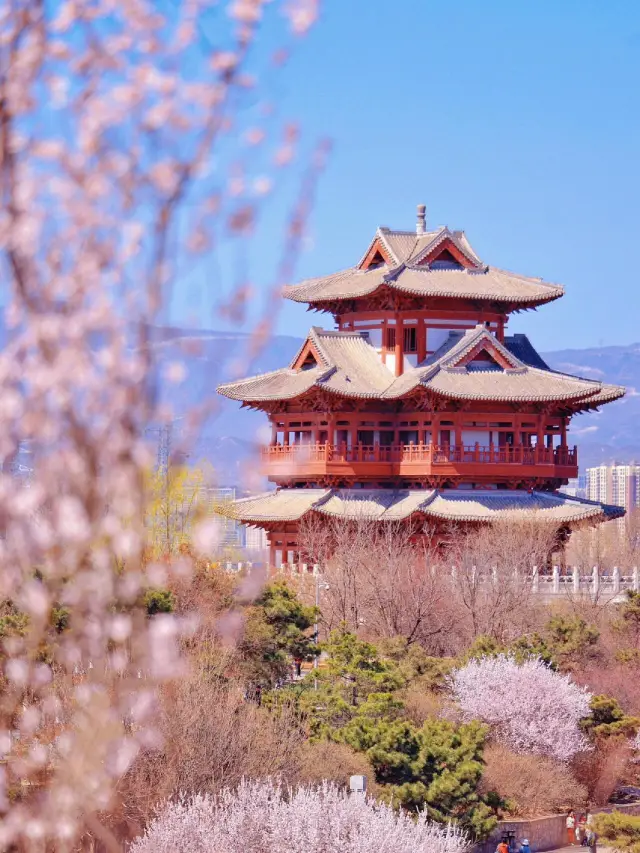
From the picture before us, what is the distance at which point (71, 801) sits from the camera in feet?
31.8

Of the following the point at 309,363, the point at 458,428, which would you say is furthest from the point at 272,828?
the point at 309,363

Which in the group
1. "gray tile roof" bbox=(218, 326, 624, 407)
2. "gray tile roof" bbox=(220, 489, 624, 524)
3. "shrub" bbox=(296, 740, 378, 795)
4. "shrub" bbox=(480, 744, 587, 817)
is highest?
"gray tile roof" bbox=(218, 326, 624, 407)

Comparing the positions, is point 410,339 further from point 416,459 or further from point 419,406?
point 416,459

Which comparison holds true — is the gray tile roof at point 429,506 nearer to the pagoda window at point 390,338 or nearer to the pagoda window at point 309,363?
the pagoda window at point 309,363

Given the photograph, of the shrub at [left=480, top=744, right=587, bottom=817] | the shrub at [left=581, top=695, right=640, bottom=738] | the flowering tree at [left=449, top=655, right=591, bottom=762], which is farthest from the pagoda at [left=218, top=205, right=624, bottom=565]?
the shrub at [left=480, top=744, right=587, bottom=817]

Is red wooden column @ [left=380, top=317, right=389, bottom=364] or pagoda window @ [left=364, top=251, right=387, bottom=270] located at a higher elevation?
pagoda window @ [left=364, top=251, right=387, bottom=270]

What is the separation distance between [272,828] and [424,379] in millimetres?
23222

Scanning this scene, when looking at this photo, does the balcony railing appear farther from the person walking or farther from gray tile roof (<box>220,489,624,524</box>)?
the person walking

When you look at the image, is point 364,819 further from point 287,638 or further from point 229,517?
point 229,517

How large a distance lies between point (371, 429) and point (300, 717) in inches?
763

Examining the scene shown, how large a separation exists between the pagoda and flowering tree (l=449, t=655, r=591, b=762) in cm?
1204

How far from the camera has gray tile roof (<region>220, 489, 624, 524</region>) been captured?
4078 centimetres

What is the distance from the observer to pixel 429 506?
1612 inches

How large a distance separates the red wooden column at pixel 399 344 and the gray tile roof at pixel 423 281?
4.42 ft
